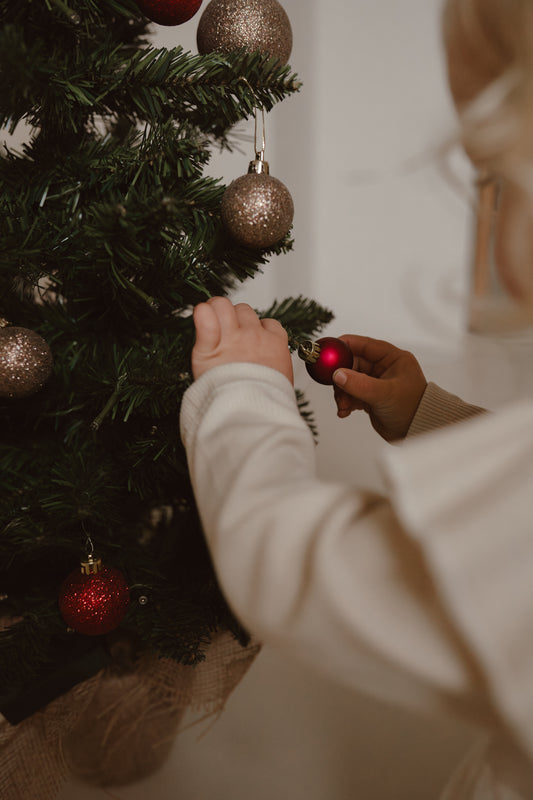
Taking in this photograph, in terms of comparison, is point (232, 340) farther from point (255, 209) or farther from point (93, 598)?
point (93, 598)

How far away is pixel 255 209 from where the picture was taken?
1.45ft

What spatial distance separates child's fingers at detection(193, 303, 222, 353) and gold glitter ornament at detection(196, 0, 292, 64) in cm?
23

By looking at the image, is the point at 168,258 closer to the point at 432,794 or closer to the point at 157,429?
the point at 157,429

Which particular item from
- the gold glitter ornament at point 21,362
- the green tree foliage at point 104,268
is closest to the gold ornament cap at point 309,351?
the green tree foliage at point 104,268

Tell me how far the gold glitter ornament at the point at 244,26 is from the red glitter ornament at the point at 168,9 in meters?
0.02

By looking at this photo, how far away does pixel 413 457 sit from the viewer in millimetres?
261

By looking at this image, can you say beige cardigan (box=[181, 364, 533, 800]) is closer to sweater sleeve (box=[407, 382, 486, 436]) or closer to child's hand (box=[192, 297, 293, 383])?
child's hand (box=[192, 297, 293, 383])

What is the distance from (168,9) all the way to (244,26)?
0.07 m

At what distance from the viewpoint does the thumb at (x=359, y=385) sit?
0.50 metres

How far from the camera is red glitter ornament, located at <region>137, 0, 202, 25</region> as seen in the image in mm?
427

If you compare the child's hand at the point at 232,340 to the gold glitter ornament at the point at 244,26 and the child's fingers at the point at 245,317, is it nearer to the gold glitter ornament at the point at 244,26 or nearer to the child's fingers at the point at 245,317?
the child's fingers at the point at 245,317

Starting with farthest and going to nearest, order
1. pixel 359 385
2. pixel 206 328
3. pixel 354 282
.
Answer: pixel 354 282
pixel 359 385
pixel 206 328

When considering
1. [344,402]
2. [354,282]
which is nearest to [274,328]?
[344,402]

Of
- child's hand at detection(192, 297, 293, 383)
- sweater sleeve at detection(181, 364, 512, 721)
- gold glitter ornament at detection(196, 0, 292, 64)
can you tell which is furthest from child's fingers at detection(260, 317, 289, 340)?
gold glitter ornament at detection(196, 0, 292, 64)
